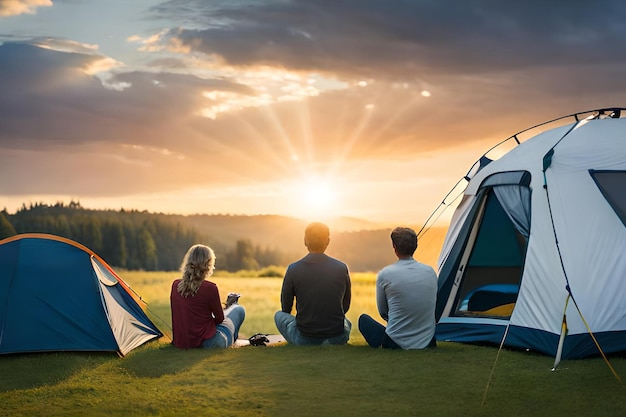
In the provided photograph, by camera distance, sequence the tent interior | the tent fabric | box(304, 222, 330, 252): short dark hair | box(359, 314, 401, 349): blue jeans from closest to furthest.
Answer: the tent fabric, box(359, 314, 401, 349): blue jeans, box(304, 222, 330, 252): short dark hair, the tent interior

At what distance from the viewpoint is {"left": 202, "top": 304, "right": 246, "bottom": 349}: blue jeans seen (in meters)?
8.93

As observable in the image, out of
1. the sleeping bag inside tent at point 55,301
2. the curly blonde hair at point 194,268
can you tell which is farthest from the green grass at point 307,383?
the curly blonde hair at point 194,268

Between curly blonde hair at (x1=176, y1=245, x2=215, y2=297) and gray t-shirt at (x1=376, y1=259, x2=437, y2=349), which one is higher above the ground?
curly blonde hair at (x1=176, y1=245, x2=215, y2=297)

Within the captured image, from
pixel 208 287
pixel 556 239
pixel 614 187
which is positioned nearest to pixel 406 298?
pixel 556 239

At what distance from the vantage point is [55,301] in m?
8.84

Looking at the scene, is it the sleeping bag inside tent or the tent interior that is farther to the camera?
the tent interior

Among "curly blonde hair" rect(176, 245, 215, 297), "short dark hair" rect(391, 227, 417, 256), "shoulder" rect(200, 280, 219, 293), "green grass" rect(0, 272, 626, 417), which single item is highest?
"short dark hair" rect(391, 227, 417, 256)

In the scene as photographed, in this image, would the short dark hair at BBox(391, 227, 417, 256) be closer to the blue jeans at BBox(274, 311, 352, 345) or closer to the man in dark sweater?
the man in dark sweater

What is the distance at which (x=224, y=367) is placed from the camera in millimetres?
7852

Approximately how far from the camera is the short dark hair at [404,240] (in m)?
8.43

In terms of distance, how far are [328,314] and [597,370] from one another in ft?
9.16

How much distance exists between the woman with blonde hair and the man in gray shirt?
1738 millimetres

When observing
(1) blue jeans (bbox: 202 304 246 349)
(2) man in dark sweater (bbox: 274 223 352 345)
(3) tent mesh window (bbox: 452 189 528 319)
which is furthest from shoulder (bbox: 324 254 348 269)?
(3) tent mesh window (bbox: 452 189 528 319)

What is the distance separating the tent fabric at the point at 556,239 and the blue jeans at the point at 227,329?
2.40 m
